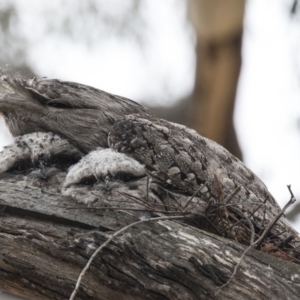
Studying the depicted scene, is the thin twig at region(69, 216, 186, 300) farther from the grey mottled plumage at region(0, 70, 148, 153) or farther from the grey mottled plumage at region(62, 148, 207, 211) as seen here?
the grey mottled plumage at region(0, 70, 148, 153)

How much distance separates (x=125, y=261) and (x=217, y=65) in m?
1.97

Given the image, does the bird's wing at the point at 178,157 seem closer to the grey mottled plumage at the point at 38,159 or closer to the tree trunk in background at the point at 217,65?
the grey mottled plumage at the point at 38,159

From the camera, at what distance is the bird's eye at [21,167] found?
351 cm

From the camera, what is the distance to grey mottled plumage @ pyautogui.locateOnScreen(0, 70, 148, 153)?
142 inches

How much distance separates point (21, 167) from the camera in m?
3.53

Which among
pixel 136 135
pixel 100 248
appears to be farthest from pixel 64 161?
pixel 100 248

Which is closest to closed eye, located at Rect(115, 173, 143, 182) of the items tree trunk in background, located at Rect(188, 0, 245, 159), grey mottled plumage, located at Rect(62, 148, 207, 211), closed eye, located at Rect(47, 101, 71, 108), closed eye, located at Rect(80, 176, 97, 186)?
grey mottled plumage, located at Rect(62, 148, 207, 211)

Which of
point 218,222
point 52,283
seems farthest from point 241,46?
point 52,283

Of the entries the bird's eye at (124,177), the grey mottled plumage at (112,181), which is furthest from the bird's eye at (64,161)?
the bird's eye at (124,177)

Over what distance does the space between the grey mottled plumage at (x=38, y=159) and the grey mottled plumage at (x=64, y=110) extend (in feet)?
0.30

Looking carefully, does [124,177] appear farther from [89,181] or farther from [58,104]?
[58,104]

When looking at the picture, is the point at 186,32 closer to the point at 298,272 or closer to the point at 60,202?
the point at 60,202

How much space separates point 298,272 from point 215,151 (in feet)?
4.46

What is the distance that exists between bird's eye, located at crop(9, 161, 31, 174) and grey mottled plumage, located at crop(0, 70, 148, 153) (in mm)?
269
